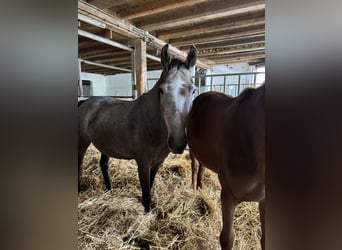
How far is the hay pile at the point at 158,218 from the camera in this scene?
3.75 feet

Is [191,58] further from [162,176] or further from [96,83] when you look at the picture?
[96,83]

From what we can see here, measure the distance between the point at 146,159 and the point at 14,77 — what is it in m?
1.13

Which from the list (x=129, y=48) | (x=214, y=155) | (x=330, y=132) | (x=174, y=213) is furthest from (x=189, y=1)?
(x=330, y=132)

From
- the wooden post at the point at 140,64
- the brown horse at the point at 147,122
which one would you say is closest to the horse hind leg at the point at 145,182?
the brown horse at the point at 147,122

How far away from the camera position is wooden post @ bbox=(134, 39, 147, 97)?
2262mm

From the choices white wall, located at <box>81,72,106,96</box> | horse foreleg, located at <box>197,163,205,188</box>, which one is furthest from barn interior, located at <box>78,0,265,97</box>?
white wall, located at <box>81,72,106,96</box>

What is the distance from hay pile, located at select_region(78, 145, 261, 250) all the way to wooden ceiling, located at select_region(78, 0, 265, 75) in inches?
56.2

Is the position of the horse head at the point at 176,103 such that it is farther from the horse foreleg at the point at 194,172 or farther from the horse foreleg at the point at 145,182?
the horse foreleg at the point at 194,172

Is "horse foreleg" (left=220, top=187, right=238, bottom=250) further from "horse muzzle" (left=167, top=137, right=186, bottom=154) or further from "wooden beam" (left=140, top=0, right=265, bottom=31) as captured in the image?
"wooden beam" (left=140, top=0, right=265, bottom=31)

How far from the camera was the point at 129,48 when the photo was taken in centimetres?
237

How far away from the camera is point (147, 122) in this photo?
1.37m

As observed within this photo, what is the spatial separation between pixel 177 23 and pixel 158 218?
5.65 feet

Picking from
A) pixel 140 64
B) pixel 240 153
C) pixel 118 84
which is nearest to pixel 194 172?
pixel 240 153

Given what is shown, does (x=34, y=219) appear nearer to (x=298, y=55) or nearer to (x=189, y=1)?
(x=298, y=55)
